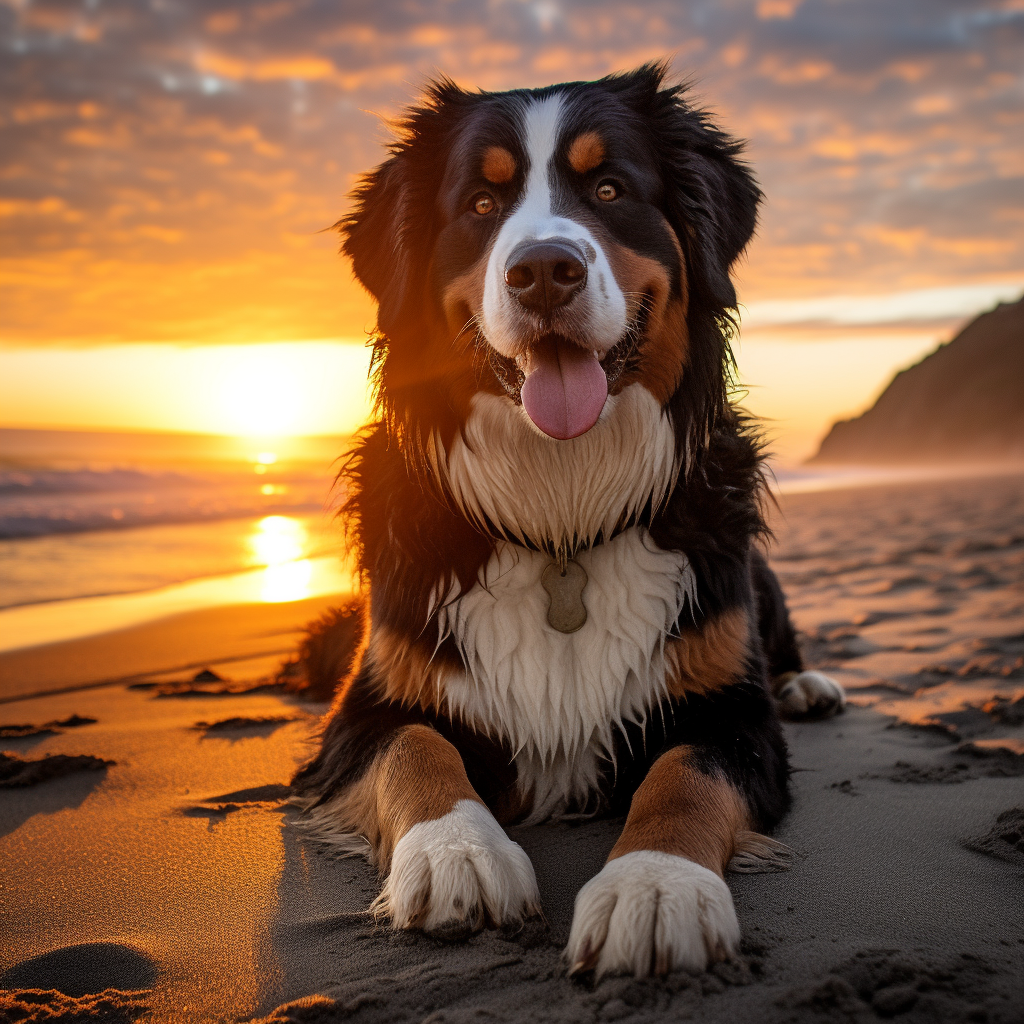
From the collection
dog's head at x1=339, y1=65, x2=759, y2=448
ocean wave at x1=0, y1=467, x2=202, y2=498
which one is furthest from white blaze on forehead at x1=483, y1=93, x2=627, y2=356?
ocean wave at x1=0, y1=467, x2=202, y2=498

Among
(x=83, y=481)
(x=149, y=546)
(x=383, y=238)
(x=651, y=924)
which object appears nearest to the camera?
(x=651, y=924)

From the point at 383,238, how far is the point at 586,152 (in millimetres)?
793

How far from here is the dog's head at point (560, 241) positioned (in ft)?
8.37

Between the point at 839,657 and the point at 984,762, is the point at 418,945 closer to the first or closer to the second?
the point at 984,762

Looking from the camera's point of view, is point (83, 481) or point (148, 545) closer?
point (148, 545)

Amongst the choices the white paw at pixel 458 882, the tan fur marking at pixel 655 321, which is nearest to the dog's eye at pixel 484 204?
the tan fur marking at pixel 655 321

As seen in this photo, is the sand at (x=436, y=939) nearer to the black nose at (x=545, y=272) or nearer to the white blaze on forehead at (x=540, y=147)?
the black nose at (x=545, y=272)

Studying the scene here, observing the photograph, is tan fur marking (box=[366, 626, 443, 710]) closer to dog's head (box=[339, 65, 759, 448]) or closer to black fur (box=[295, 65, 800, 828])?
black fur (box=[295, 65, 800, 828])

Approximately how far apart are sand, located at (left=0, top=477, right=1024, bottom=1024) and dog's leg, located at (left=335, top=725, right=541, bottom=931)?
5cm

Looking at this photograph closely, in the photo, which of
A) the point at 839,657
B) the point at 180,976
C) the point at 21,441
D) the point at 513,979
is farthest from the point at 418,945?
the point at 21,441

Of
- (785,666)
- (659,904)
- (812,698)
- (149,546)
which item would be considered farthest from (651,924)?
(149,546)

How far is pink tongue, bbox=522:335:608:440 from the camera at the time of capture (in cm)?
258

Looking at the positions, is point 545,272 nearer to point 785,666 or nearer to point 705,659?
point 705,659

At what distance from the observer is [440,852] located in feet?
6.31
